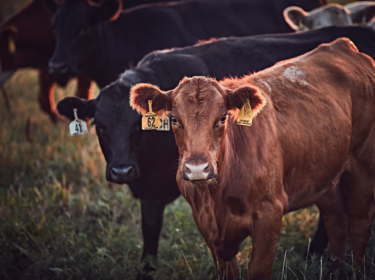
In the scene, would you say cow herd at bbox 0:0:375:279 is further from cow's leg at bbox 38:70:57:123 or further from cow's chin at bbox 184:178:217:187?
cow's leg at bbox 38:70:57:123

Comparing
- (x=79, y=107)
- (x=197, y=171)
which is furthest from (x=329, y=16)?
(x=197, y=171)

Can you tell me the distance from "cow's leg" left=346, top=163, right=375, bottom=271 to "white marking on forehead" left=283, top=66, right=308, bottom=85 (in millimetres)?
906

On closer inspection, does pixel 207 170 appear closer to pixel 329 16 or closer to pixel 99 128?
pixel 99 128

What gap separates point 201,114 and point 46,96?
6262mm

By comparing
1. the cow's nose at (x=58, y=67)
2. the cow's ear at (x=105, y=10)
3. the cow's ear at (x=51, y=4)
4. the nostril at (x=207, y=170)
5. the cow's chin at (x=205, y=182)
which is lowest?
the cow's chin at (x=205, y=182)

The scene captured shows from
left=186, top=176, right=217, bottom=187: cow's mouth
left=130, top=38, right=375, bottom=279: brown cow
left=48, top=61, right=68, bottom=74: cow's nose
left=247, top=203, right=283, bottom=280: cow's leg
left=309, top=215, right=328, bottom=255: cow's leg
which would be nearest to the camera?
left=186, top=176, right=217, bottom=187: cow's mouth

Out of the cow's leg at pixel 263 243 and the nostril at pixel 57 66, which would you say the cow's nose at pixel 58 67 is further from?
the cow's leg at pixel 263 243

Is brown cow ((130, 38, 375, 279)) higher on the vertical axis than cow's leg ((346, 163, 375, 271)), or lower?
higher

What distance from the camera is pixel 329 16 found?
681cm

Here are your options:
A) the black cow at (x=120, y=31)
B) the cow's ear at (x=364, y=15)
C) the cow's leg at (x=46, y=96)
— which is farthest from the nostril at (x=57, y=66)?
the cow's ear at (x=364, y=15)

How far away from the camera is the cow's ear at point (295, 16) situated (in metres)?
6.71

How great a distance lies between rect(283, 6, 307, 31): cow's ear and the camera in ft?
22.0

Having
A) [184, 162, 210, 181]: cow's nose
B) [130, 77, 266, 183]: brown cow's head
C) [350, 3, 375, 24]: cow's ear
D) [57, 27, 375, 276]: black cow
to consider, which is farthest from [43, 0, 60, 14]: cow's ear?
[184, 162, 210, 181]: cow's nose

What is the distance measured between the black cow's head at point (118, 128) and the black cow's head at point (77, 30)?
2.01 metres
